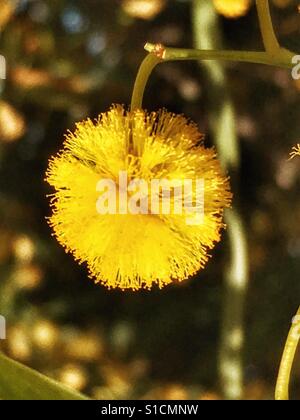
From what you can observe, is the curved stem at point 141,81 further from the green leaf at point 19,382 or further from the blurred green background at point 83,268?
the green leaf at point 19,382

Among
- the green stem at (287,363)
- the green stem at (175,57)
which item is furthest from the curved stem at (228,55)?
the green stem at (287,363)

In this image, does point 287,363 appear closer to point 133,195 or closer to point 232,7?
point 133,195

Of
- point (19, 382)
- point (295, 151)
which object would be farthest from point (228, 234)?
point (19, 382)

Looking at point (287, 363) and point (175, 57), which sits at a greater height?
point (175, 57)

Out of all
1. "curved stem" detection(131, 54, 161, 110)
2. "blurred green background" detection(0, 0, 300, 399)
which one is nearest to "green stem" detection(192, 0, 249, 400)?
"blurred green background" detection(0, 0, 300, 399)

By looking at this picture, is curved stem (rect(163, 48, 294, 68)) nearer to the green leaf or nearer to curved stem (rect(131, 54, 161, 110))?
curved stem (rect(131, 54, 161, 110))
